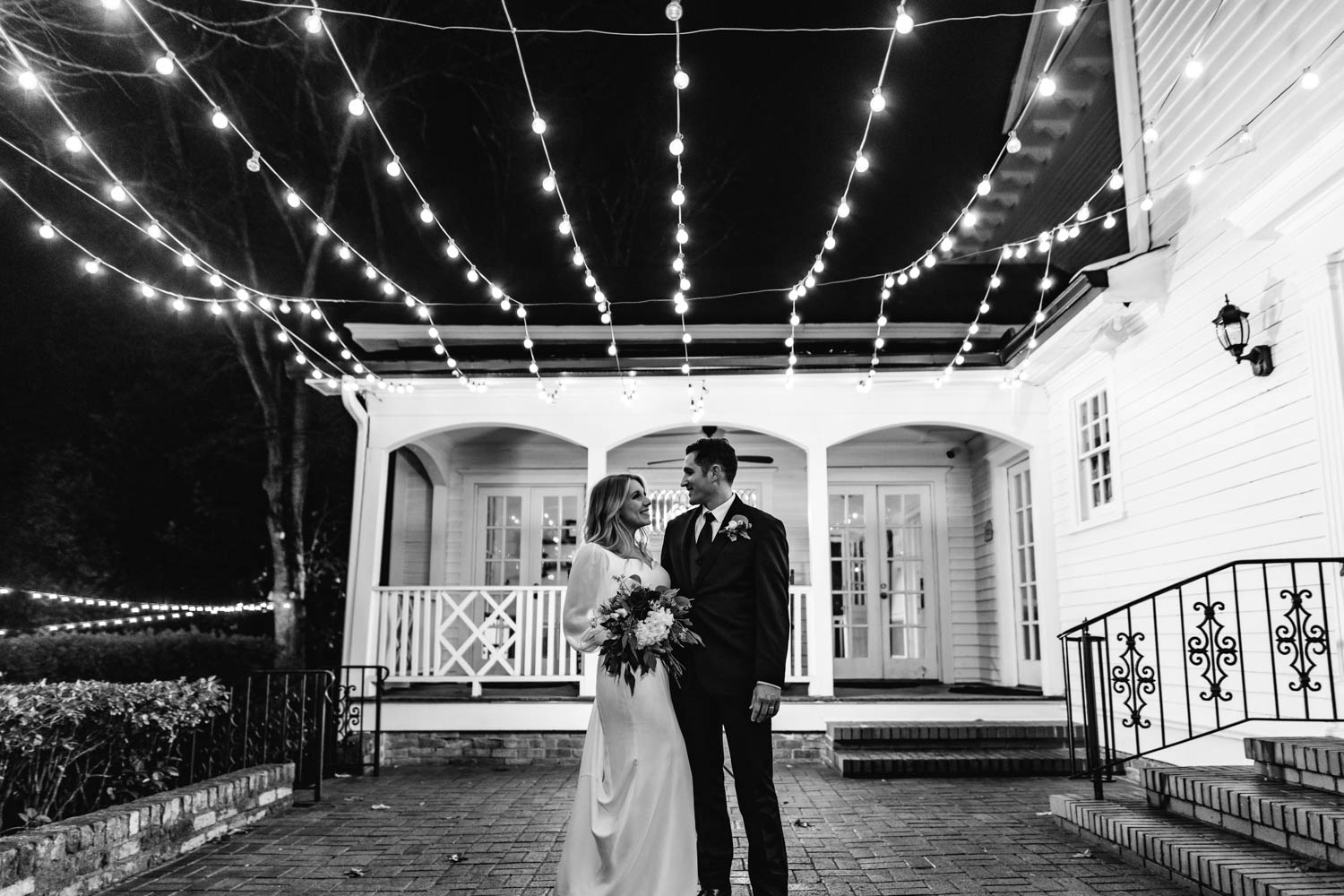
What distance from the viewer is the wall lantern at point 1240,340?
5.43 meters

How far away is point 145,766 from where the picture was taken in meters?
5.09

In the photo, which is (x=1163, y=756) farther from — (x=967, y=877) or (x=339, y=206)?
(x=339, y=206)

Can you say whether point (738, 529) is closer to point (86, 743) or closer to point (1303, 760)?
point (1303, 760)

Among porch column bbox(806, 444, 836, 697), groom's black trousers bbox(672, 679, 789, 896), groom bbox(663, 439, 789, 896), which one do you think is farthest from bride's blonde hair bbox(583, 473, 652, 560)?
porch column bbox(806, 444, 836, 697)

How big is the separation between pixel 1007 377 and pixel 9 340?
15.4 m

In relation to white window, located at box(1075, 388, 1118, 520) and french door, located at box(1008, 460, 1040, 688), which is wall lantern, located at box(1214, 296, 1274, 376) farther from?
french door, located at box(1008, 460, 1040, 688)

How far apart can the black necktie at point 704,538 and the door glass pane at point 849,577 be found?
7616mm

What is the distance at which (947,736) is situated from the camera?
312 inches

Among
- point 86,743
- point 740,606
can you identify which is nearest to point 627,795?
point 740,606

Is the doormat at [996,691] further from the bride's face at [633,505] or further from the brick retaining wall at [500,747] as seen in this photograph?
the bride's face at [633,505]

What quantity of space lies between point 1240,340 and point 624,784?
14.9 ft

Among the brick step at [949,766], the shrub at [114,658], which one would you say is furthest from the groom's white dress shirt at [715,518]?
the shrub at [114,658]

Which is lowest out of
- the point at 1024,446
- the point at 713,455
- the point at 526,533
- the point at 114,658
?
the point at 114,658

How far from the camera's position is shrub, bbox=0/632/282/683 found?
362 inches
